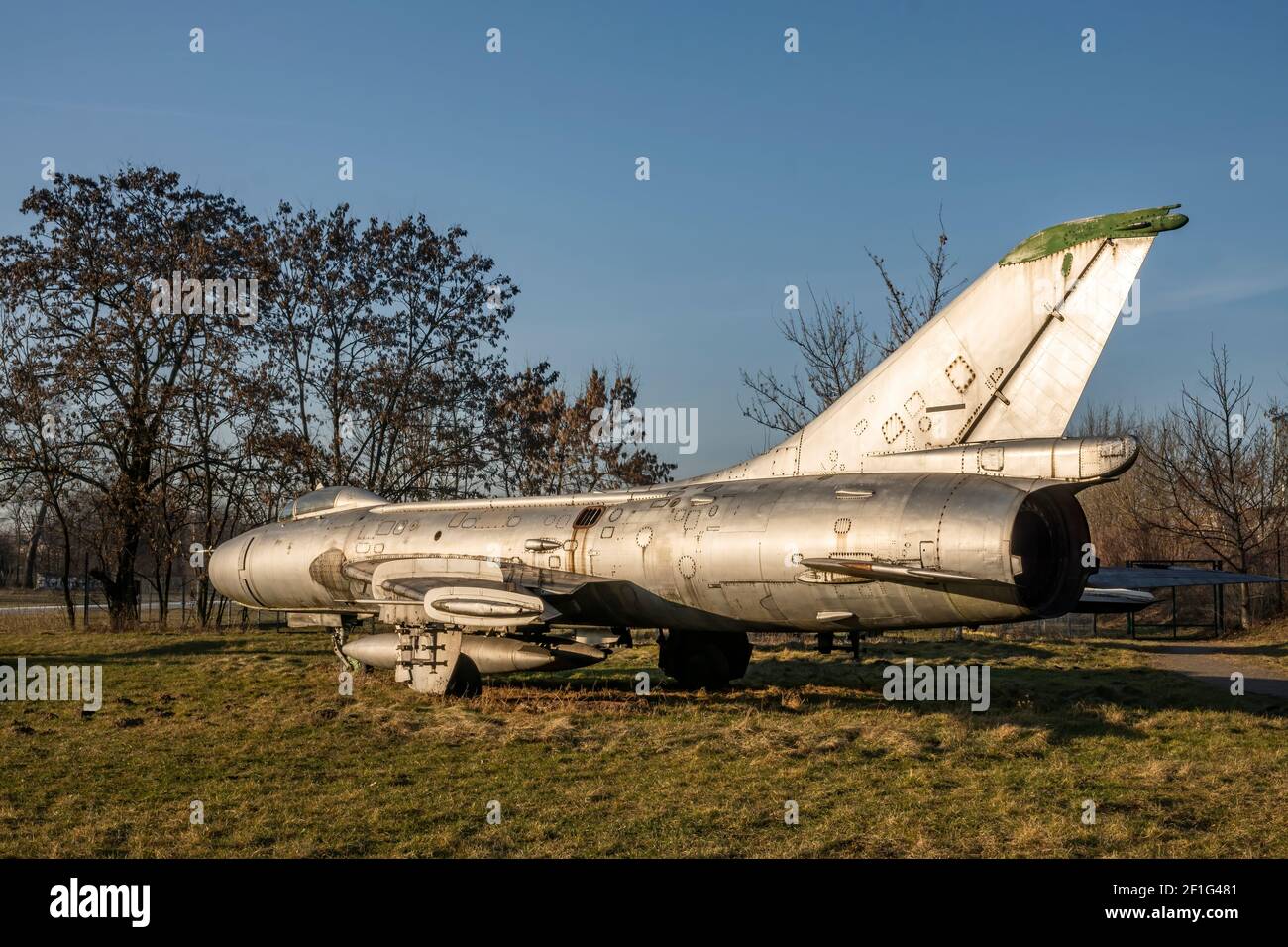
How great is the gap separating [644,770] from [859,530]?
3802 millimetres

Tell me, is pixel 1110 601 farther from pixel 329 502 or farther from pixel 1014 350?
pixel 329 502

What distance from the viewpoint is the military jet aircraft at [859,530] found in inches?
446

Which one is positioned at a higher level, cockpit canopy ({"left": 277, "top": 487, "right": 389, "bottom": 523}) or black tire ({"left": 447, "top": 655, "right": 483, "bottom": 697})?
cockpit canopy ({"left": 277, "top": 487, "right": 389, "bottom": 523})

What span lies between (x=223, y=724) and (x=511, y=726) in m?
3.98

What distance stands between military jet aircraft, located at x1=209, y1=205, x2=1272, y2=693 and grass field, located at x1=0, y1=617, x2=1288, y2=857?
125cm

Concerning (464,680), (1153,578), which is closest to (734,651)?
(464,680)

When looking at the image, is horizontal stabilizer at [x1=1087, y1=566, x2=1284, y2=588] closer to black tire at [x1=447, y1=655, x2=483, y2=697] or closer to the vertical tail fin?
the vertical tail fin

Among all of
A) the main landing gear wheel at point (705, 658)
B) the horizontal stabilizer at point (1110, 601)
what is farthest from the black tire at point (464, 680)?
the horizontal stabilizer at point (1110, 601)

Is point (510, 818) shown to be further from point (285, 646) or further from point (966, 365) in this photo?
point (285, 646)

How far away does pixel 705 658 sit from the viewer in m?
16.2

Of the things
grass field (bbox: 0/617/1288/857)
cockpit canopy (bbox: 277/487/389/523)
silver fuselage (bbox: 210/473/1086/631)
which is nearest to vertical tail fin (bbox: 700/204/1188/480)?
silver fuselage (bbox: 210/473/1086/631)

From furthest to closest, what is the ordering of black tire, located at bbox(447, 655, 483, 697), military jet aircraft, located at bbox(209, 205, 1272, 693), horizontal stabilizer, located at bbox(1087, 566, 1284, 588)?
1. horizontal stabilizer, located at bbox(1087, 566, 1284, 588)
2. black tire, located at bbox(447, 655, 483, 697)
3. military jet aircraft, located at bbox(209, 205, 1272, 693)

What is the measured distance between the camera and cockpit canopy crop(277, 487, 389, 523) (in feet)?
65.2
